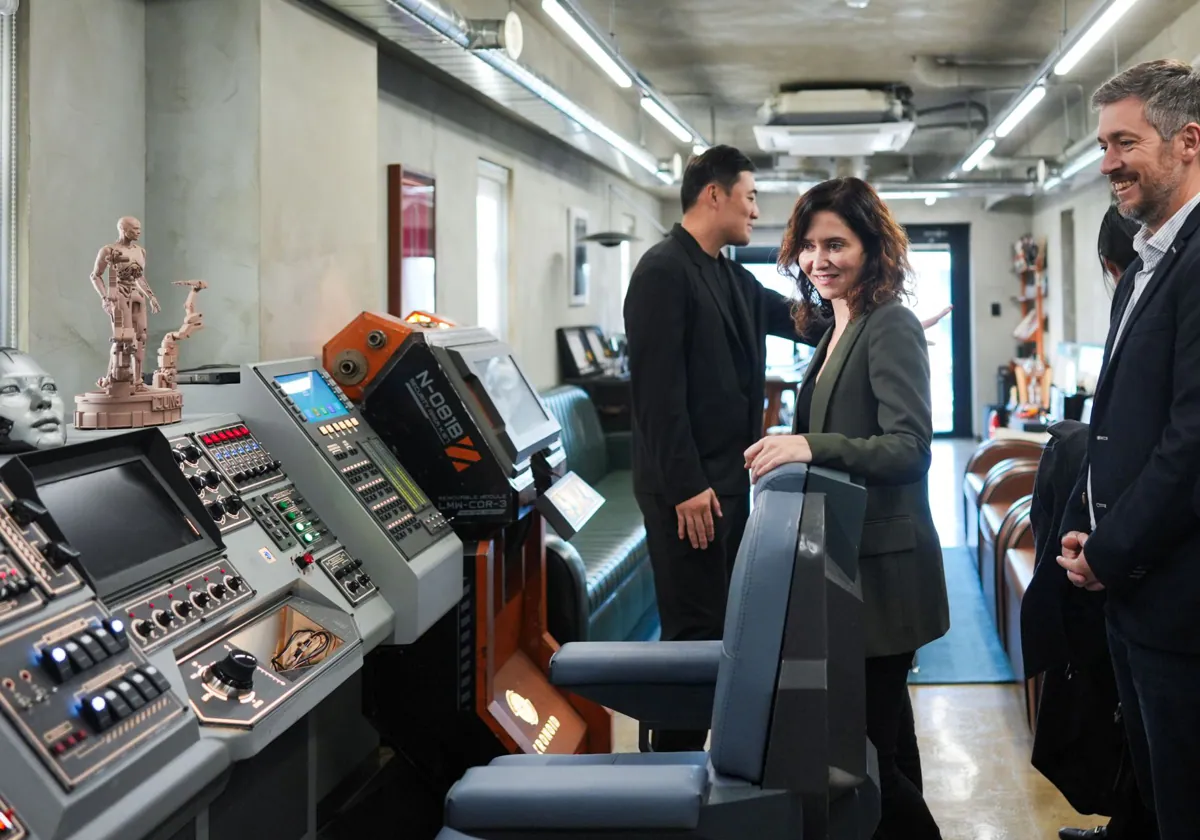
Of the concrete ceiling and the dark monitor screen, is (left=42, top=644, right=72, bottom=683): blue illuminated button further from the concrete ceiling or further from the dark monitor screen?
the dark monitor screen

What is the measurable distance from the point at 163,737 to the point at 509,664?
2069 mm

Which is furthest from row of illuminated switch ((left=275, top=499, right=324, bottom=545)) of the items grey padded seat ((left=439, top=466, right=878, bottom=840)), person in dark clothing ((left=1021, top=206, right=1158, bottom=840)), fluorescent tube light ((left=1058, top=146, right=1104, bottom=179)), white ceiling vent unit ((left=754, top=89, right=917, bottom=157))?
white ceiling vent unit ((left=754, top=89, right=917, bottom=157))

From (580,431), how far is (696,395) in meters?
3.96

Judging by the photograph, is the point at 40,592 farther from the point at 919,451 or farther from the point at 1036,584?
the point at 1036,584

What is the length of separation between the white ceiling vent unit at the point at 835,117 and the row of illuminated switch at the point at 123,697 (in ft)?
26.8

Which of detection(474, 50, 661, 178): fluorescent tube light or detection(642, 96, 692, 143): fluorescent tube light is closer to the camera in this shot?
detection(474, 50, 661, 178): fluorescent tube light

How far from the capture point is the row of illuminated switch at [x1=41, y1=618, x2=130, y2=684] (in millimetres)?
1466

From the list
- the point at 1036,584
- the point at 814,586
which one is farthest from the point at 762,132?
the point at 814,586

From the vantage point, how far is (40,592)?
1.55 m

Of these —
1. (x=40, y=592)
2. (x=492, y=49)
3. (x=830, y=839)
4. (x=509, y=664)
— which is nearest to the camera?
(x=40, y=592)

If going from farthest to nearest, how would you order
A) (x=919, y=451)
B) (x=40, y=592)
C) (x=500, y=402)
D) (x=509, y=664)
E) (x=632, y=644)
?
(x=509, y=664)
(x=500, y=402)
(x=632, y=644)
(x=919, y=451)
(x=40, y=592)

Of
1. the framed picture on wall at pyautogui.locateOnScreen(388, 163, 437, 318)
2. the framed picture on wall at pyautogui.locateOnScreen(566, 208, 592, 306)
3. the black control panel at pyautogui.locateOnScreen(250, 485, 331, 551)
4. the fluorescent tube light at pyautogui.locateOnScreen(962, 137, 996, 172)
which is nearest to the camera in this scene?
the black control panel at pyautogui.locateOnScreen(250, 485, 331, 551)

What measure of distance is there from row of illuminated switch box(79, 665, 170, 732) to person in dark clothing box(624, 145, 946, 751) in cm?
153

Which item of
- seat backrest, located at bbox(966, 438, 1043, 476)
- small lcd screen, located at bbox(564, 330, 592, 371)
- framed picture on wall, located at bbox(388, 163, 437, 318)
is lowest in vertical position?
seat backrest, located at bbox(966, 438, 1043, 476)
